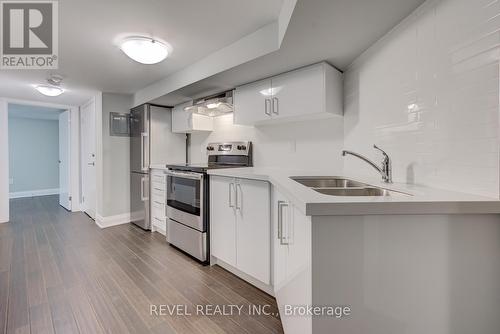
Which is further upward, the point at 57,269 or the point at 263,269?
the point at 263,269

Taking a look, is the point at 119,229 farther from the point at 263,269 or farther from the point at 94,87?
the point at 263,269

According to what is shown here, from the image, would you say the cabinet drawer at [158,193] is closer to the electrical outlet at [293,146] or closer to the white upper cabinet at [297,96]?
the white upper cabinet at [297,96]

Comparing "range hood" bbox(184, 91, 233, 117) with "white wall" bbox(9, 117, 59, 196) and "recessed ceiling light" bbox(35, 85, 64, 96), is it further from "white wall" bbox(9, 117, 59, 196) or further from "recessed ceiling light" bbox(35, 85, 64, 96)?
"white wall" bbox(9, 117, 59, 196)

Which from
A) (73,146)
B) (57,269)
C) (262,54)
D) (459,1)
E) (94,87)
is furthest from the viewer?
(73,146)

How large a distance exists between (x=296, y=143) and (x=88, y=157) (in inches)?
153

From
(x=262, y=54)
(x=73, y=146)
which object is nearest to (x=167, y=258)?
(x=262, y=54)

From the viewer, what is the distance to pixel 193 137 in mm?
3791

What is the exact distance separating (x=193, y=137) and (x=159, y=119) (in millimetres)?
574

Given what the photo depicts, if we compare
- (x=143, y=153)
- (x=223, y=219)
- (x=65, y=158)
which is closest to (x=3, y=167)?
(x=65, y=158)

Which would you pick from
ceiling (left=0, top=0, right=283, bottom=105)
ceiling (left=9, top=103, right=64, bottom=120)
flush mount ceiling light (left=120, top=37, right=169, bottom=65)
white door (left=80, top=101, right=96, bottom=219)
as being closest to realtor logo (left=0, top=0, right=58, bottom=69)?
ceiling (left=0, top=0, right=283, bottom=105)

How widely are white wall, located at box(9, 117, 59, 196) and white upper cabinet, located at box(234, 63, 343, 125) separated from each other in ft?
22.0

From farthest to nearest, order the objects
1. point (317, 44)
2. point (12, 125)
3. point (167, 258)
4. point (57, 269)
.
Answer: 1. point (12, 125)
2. point (167, 258)
3. point (57, 269)
4. point (317, 44)

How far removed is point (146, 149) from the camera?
344cm

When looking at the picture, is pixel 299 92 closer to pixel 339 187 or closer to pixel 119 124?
pixel 339 187
